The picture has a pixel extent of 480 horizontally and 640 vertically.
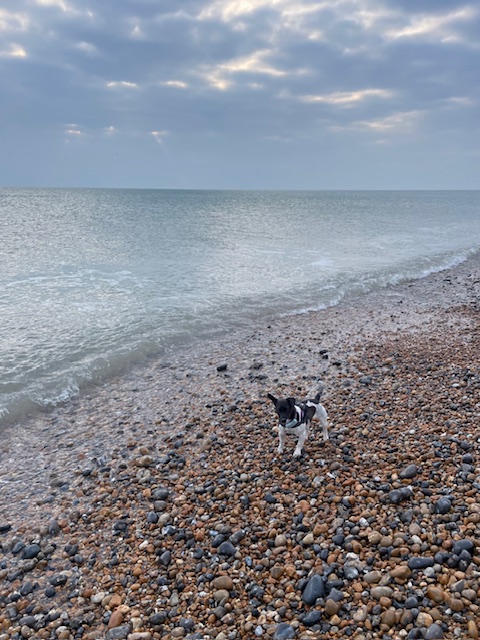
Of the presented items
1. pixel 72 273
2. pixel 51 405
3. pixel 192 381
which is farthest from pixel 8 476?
pixel 72 273

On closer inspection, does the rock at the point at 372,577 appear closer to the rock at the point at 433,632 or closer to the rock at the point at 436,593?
the rock at the point at 436,593

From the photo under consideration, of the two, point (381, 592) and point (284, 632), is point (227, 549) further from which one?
point (381, 592)

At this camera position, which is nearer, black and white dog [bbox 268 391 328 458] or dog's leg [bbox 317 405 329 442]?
black and white dog [bbox 268 391 328 458]

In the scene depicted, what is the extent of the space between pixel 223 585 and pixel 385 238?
40122 mm

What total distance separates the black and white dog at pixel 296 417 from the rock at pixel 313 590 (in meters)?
2.24

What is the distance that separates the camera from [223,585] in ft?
14.6

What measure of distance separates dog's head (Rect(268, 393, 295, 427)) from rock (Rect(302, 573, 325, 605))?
2.22 metres

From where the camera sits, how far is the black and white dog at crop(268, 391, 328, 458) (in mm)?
6098

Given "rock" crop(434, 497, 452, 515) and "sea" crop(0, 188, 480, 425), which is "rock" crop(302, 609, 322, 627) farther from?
"sea" crop(0, 188, 480, 425)

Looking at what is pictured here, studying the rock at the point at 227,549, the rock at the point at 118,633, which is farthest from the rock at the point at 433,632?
the rock at the point at 118,633

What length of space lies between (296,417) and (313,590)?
2452mm

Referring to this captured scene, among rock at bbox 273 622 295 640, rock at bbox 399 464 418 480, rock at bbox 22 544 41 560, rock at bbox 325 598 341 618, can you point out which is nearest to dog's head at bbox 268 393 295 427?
rock at bbox 399 464 418 480

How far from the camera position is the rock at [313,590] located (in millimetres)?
4082

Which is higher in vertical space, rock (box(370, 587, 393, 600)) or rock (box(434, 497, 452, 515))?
rock (box(434, 497, 452, 515))
